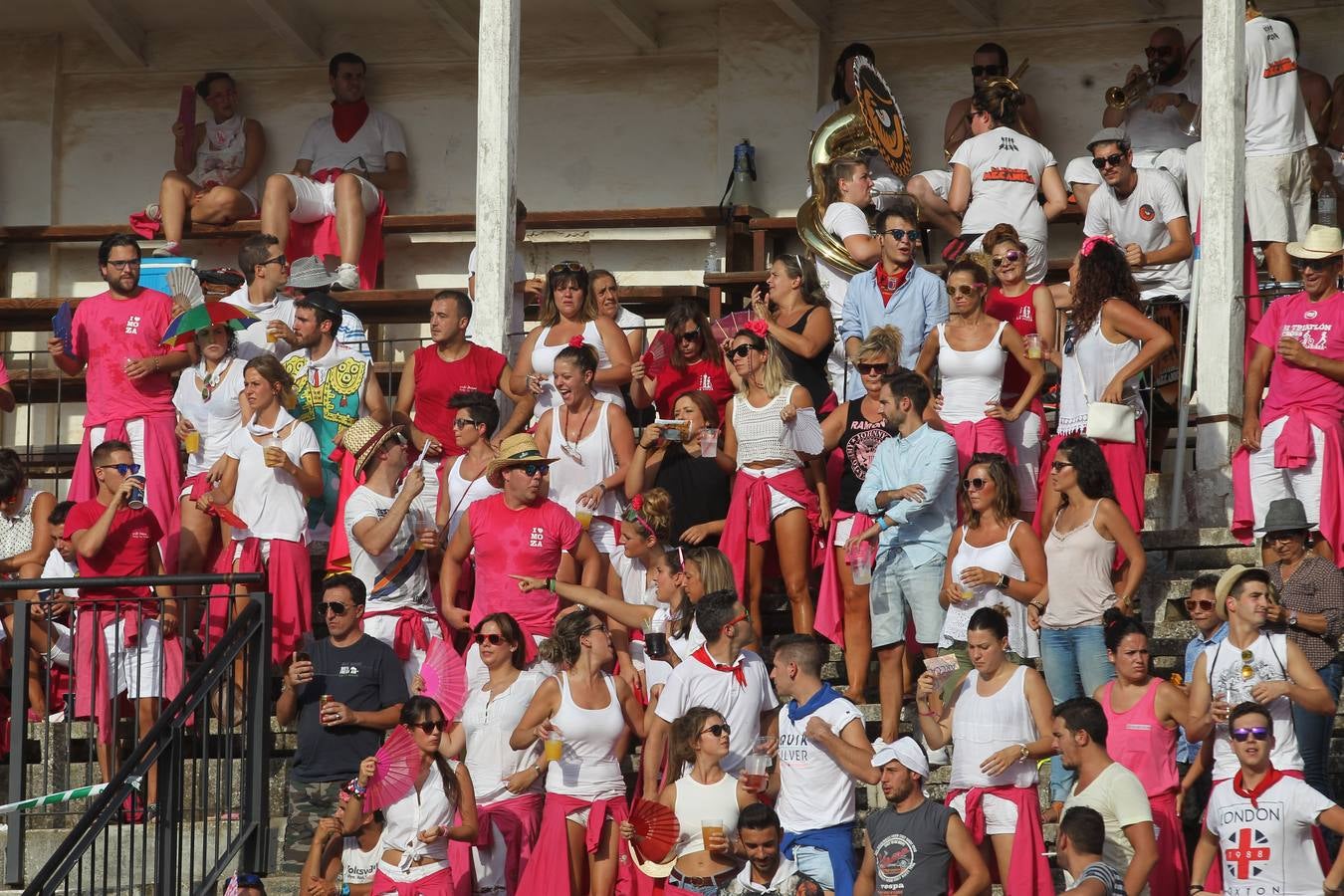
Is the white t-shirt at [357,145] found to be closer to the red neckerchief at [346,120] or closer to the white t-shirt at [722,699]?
the red neckerchief at [346,120]

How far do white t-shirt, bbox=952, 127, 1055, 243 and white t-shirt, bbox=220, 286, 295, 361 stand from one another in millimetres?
3900

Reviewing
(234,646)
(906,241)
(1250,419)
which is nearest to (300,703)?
(234,646)

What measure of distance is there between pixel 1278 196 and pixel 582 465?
15.5 feet

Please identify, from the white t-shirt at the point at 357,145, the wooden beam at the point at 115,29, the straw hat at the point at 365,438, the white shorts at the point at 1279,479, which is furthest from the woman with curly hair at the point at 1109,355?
the wooden beam at the point at 115,29

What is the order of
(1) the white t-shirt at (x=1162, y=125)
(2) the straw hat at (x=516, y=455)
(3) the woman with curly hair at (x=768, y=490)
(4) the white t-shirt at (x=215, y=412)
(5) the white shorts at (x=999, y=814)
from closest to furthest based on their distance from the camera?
(5) the white shorts at (x=999, y=814), (2) the straw hat at (x=516, y=455), (3) the woman with curly hair at (x=768, y=490), (4) the white t-shirt at (x=215, y=412), (1) the white t-shirt at (x=1162, y=125)

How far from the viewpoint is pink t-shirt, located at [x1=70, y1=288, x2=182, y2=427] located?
11.2m

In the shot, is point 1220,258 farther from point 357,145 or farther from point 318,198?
point 357,145

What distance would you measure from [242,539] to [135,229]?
4843 millimetres

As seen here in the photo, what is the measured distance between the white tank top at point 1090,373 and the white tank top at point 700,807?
2752mm

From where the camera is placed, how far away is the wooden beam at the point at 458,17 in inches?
568

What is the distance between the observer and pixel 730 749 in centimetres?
883

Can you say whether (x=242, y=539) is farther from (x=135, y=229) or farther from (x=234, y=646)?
(x=135, y=229)

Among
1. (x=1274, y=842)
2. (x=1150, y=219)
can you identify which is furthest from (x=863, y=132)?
(x=1274, y=842)

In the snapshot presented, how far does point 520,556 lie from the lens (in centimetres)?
956
